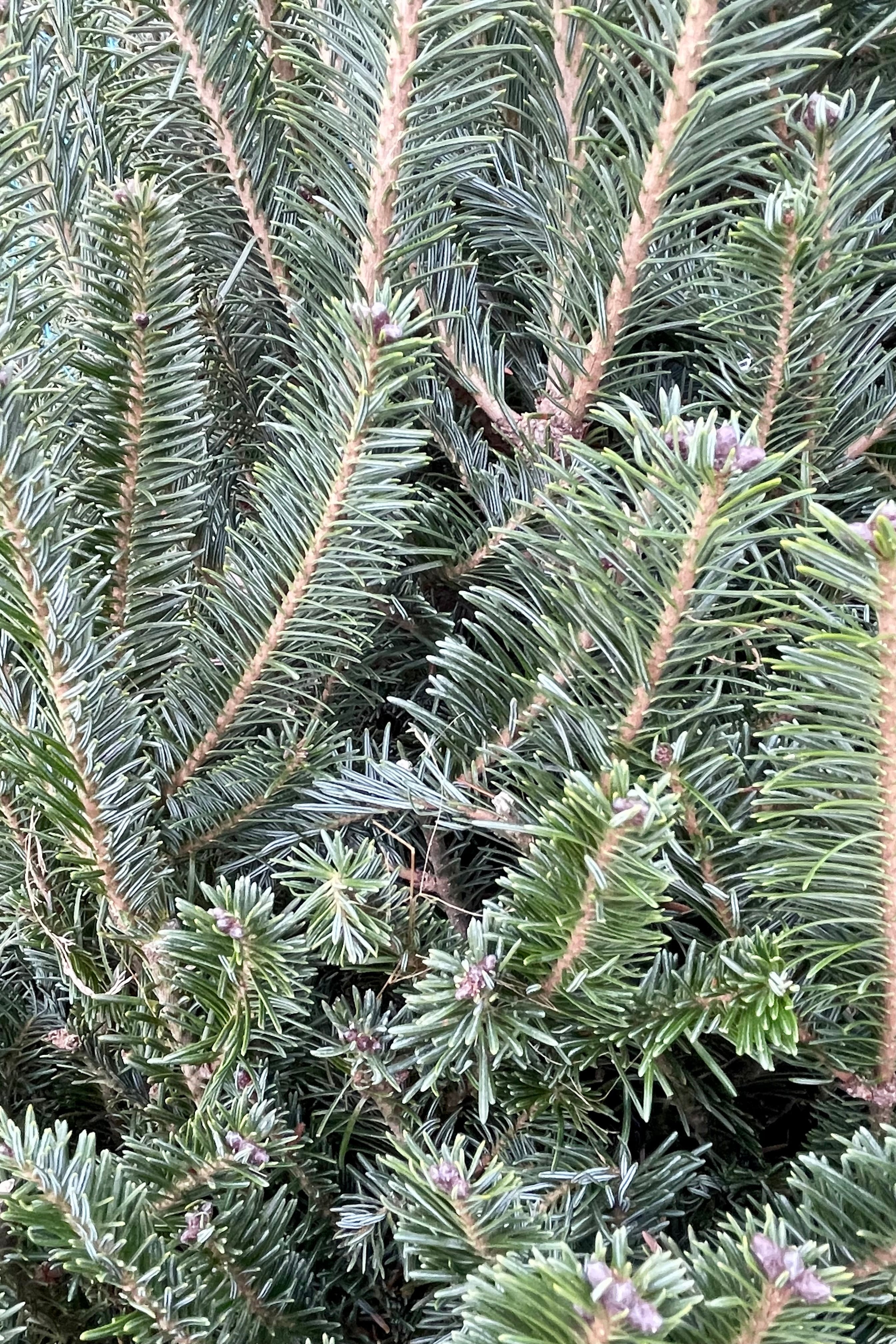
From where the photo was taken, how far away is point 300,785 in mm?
427

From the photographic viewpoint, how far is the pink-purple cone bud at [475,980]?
34 centimetres

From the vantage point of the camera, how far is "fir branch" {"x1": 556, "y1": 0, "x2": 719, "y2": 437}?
31cm

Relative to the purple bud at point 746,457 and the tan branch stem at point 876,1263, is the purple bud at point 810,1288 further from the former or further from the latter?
the purple bud at point 746,457

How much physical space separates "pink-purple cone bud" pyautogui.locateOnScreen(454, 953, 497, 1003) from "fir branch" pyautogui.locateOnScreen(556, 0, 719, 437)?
0.24 m

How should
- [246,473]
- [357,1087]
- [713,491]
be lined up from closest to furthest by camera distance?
[713,491] < [357,1087] < [246,473]

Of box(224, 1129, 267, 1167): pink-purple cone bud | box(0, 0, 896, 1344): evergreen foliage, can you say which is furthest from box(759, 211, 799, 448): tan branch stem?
box(224, 1129, 267, 1167): pink-purple cone bud

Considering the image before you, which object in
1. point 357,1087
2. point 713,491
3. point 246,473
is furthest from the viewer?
point 246,473

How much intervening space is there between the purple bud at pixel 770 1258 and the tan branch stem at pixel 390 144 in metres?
0.35

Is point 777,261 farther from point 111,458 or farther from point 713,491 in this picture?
point 111,458

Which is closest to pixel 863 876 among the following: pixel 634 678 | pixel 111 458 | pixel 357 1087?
pixel 634 678

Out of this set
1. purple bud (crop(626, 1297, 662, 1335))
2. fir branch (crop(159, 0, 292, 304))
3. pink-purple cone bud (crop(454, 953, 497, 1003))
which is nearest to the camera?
purple bud (crop(626, 1297, 662, 1335))

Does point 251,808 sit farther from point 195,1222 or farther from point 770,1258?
point 770,1258

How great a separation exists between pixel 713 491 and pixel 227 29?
35 centimetres

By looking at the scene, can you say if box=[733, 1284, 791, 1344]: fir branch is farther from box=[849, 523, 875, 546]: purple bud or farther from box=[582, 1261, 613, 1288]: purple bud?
box=[849, 523, 875, 546]: purple bud
